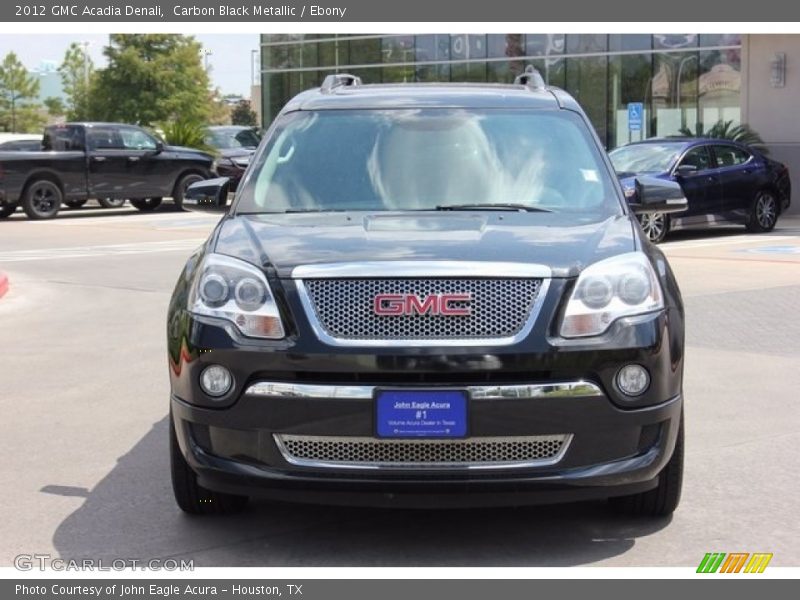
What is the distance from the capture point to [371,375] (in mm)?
4836

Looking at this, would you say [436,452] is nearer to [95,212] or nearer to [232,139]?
[95,212]

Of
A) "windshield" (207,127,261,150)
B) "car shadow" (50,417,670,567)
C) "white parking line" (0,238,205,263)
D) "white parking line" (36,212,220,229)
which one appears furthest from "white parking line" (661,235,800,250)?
"windshield" (207,127,261,150)

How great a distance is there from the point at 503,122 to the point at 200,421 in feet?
7.46

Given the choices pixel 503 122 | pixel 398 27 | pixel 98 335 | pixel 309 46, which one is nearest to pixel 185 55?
pixel 309 46

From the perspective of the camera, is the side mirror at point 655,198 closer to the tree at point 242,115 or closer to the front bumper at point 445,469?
the front bumper at point 445,469

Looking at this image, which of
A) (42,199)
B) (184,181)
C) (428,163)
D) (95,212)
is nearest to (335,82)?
(428,163)

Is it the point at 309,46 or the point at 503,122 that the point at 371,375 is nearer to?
the point at 503,122

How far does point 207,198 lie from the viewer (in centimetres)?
709

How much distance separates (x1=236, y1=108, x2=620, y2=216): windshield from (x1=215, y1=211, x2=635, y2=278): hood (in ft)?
0.75

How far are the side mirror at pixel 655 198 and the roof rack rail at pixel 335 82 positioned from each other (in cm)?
166

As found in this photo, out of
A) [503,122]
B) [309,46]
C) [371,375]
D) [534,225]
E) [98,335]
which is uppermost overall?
[309,46]

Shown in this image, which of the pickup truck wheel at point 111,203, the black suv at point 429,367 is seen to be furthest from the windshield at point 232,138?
the black suv at point 429,367

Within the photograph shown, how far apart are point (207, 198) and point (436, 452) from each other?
2.70m

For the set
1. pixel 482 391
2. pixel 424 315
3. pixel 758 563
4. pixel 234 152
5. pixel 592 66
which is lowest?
pixel 758 563
